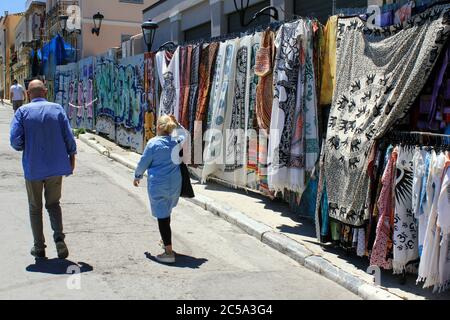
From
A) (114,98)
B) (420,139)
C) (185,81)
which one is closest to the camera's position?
(420,139)

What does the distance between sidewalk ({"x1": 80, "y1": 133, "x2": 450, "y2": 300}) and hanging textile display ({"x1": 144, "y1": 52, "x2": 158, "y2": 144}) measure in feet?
9.83

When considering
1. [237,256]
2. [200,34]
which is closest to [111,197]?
[237,256]

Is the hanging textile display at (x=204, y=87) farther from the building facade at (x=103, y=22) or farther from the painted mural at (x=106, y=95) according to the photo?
the building facade at (x=103, y=22)

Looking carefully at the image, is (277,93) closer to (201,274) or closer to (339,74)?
(339,74)

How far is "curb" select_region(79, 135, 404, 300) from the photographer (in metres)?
4.97

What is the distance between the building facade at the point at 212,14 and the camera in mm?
10047

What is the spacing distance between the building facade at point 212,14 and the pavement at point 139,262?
4204 mm

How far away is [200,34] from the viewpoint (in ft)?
51.2

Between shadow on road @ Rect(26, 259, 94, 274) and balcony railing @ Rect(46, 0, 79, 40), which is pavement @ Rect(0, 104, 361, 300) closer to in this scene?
shadow on road @ Rect(26, 259, 94, 274)

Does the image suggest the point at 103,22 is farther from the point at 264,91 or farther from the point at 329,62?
the point at 329,62

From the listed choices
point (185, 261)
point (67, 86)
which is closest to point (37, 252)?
point (185, 261)

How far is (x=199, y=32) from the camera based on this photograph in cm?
1566

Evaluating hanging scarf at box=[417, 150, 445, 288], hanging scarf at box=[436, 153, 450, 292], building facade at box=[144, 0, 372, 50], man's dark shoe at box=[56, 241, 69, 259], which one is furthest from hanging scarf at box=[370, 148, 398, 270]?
building facade at box=[144, 0, 372, 50]

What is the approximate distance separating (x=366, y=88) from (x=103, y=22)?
27.8 metres
